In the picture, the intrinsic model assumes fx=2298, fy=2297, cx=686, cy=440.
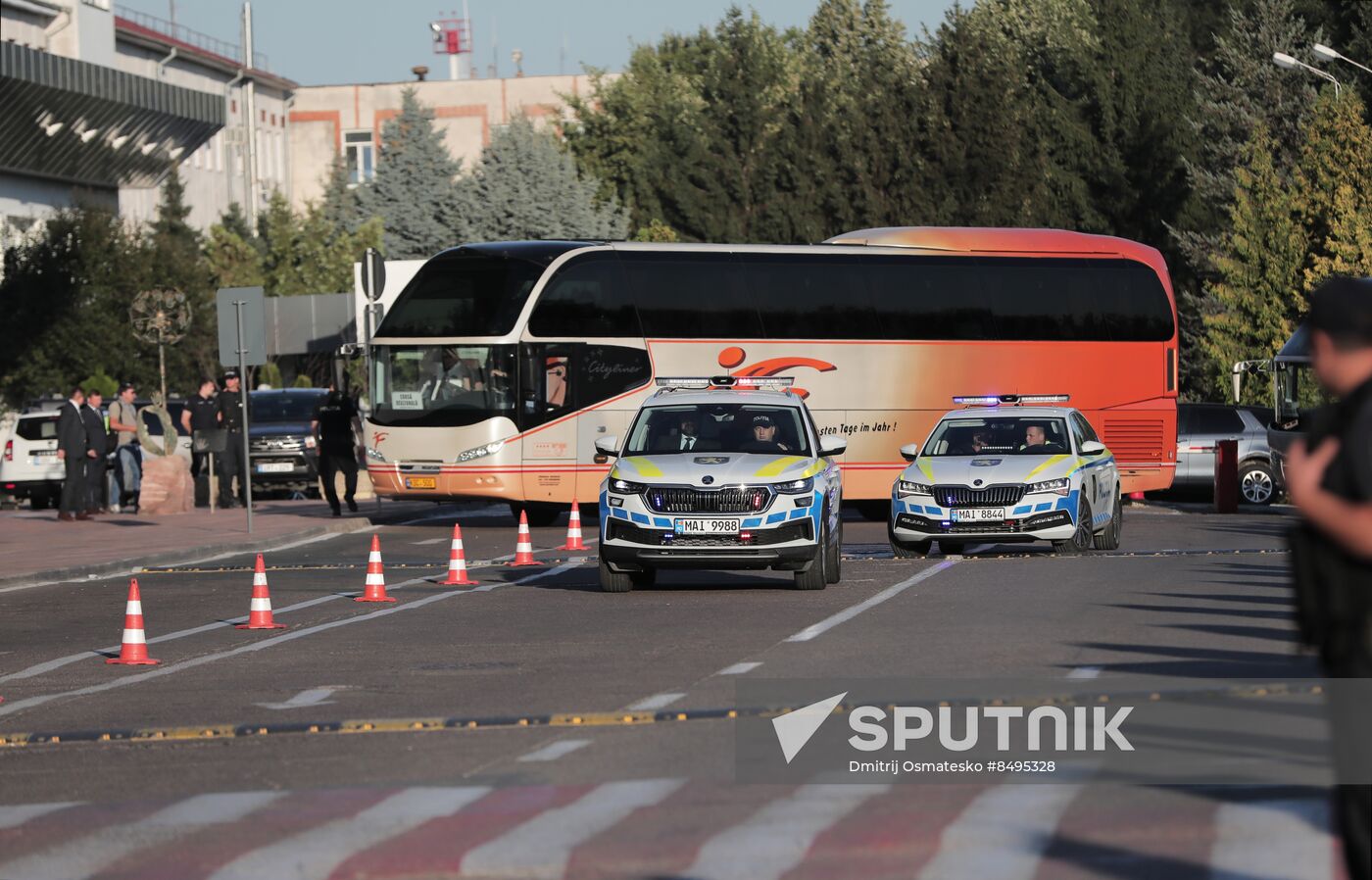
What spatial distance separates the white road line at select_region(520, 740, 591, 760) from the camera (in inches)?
391

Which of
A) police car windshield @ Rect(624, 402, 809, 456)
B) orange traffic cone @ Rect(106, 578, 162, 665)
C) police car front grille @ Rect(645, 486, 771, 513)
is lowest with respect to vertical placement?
orange traffic cone @ Rect(106, 578, 162, 665)

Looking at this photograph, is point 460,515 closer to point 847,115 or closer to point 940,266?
point 940,266

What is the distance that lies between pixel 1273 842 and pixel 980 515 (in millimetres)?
15599

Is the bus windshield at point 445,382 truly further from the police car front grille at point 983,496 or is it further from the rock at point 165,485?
the police car front grille at point 983,496

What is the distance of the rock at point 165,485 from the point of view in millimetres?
35812

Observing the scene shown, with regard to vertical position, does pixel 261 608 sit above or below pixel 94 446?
below

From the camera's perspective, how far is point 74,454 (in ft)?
112

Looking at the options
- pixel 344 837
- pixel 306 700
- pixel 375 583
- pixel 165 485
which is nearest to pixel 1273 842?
pixel 344 837

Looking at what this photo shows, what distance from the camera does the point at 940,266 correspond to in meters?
34.7

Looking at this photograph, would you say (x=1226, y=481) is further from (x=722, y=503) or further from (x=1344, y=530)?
(x=1344, y=530)

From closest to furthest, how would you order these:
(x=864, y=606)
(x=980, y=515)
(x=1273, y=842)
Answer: (x=1273, y=842)
(x=864, y=606)
(x=980, y=515)

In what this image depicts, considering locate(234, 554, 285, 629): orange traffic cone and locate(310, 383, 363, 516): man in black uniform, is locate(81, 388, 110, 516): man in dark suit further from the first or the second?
locate(234, 554, 285, 629): orange traffic cone

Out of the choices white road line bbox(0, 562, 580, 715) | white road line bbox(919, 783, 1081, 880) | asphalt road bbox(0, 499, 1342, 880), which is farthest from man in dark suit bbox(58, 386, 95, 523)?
white road line bbox(919, 783, 1081, 880)

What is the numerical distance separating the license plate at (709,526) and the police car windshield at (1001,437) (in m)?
5.40
